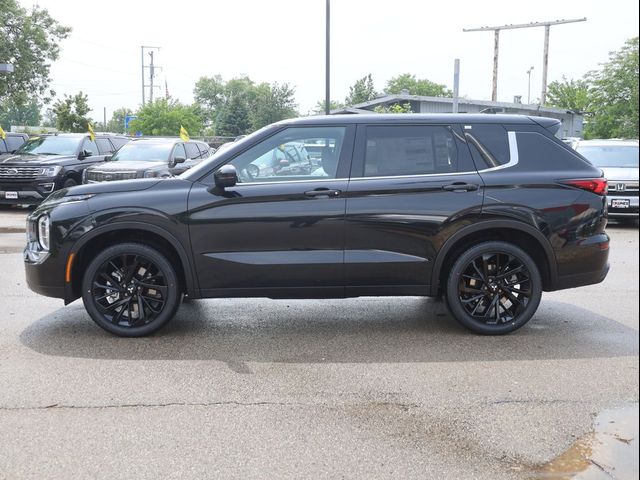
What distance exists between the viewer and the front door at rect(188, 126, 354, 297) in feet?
18.4

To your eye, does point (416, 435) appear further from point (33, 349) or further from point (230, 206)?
point (33, 349)

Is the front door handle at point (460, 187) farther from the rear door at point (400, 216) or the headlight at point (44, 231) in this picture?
the headlight at point (44, 231)

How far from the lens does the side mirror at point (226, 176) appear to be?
5484 millimetres

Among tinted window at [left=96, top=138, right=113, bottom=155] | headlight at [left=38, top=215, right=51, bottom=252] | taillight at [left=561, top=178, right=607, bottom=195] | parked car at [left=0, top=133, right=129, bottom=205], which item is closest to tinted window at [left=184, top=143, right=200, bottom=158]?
parked car at [left=0, top=133, right=129, bottom=205]

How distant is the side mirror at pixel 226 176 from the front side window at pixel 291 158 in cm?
21

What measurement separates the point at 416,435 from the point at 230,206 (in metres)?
2.57

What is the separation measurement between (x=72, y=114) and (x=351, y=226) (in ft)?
147

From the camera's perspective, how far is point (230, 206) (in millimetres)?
5605

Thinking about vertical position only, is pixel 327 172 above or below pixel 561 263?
above

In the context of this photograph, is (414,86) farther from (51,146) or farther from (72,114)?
(51,146)

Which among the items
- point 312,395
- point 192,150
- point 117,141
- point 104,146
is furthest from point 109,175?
point 312,395

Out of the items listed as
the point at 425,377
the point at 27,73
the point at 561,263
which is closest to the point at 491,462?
the point at 425,377

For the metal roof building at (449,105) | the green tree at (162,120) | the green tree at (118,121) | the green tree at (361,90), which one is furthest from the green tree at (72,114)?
the green tree at (118,121)

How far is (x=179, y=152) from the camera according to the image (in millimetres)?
17203
